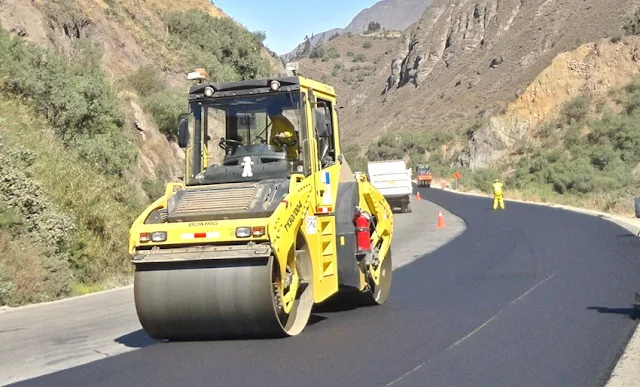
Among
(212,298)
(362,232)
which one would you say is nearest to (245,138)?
(362,232)

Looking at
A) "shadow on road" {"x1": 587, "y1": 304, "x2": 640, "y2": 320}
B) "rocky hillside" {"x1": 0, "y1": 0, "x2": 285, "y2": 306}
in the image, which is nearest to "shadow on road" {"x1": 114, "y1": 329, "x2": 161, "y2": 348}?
"rocky hillside" {"x1": 0, "y1": 0, "x2": 285, "y2": 306}

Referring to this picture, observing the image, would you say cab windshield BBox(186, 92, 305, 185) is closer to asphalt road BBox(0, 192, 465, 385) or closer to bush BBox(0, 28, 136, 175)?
asphalt road BBox(0, 192, 465, 385)

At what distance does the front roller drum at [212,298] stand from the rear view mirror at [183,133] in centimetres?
187

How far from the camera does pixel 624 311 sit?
433 inches

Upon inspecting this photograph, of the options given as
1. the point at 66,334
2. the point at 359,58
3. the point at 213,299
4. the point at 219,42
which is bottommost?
the point at 66,334

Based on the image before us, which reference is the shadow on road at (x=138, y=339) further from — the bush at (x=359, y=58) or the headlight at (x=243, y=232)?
the bush at (x=359, y=58)

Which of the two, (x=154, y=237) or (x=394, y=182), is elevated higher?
(x=154, y=237)

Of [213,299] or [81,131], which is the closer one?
[213,299]

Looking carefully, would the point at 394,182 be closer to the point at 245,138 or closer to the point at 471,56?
the point at 245,138

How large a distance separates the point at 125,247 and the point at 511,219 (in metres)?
18.3

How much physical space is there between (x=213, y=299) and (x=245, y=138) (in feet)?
8.04

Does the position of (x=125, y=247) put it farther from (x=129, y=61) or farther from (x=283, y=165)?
(x=129, y=61)

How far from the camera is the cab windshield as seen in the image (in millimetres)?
10008

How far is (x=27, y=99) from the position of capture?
22031 millimetres
